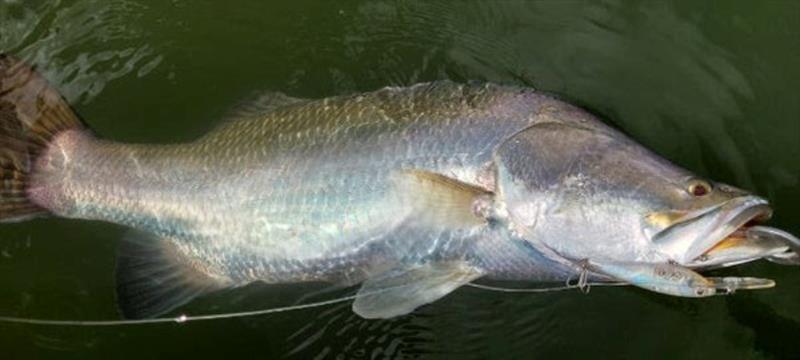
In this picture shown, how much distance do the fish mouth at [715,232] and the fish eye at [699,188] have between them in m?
Answer: 0.08

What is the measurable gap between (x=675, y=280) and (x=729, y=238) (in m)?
0.17

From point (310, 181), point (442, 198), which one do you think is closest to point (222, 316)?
point (310, 181)

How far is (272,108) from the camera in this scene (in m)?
2.92

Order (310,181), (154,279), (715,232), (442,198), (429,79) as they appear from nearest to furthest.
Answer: (715,232) < (442,198) < (310,181) < (154,279) < (429,79)

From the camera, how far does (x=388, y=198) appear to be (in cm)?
264

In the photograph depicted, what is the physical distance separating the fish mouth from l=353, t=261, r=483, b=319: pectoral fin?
62cm

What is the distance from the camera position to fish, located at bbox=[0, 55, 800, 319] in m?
2.38

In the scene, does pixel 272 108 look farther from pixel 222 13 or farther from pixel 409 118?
pixel 222 13

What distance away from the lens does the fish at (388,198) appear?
238 centimetres

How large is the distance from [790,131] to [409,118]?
186 centimetres

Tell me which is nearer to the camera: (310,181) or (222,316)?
(310,181)

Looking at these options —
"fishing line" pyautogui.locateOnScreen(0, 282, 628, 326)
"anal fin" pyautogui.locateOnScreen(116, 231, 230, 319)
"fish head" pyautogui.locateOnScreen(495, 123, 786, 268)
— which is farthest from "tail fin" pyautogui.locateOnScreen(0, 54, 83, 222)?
"fish head" pyautogui.locateOnScreen(495, 123, 786, 268)

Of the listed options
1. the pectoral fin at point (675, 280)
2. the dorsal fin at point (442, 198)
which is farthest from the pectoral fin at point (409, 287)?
the pectoral fin at point (675, 280)

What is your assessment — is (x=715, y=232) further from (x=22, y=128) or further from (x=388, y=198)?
(x=22, y=128)
